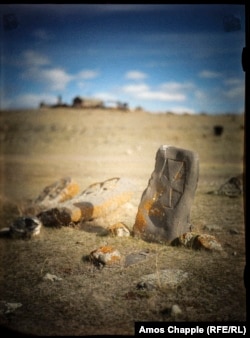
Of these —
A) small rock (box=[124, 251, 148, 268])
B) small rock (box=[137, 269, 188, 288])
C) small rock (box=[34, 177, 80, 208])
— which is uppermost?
small rock (box=[34, 177, 80, 208])

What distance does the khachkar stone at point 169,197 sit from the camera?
543cm

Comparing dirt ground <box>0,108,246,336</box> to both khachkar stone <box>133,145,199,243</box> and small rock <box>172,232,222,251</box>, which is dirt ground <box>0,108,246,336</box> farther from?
khachkar stone <box>133,145,199,243</box>

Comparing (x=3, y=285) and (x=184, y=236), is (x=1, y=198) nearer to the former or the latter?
(x=3, y=285)

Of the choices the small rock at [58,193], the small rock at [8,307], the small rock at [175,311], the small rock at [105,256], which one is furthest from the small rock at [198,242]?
the small rock at [58,193]

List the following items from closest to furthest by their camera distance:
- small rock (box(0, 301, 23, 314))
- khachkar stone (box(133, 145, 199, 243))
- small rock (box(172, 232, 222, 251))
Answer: small rock (box(0, 301, 23, 314))
small rock (box(172, 232, 222, 251))
khachkar stone (box(133, 145, 199, 243))

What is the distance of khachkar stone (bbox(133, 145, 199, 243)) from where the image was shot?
17.8 feet

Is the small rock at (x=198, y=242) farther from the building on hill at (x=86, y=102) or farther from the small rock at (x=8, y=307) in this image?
the building on hill at (x=86, y=102)

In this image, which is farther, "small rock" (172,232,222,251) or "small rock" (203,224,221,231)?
"small rock" (203,224,221,231)

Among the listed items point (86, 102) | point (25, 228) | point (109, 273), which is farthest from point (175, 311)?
point (86, 102)


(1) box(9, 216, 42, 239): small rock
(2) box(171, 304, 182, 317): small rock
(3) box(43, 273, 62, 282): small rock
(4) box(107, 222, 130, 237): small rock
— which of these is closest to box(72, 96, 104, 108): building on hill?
(1) box(9, 216, 42, 239): small rock

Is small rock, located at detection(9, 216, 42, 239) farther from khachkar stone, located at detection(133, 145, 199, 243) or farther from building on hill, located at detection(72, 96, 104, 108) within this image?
building on hill, located at detection(72, 96, 104, 108)

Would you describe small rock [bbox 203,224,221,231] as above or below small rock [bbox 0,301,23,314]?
above

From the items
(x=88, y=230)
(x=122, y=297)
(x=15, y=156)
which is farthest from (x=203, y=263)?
(x=15, y=156)

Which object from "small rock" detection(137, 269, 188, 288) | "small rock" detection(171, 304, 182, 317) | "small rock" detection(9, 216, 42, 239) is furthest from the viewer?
"small rock" detection(9, 216, 42, 239)
